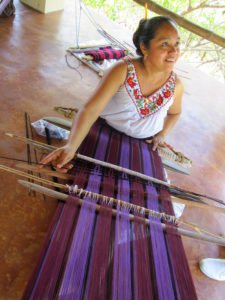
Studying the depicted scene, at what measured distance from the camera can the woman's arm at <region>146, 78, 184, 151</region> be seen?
1911 mm

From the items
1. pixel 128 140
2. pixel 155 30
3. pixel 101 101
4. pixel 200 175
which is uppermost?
pixel 155 30

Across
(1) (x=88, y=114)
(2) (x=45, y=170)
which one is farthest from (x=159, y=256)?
(1) (x=88, y=114)

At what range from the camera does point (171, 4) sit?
27.2ft

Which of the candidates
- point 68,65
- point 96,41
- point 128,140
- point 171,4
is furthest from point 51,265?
point 171,4

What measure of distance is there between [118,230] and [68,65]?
304 centimetres

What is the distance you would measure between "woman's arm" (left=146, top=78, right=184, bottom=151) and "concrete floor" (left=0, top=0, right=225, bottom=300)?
51 cm

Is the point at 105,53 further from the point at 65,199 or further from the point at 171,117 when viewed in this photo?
the point at 65,199

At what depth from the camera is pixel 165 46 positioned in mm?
1525

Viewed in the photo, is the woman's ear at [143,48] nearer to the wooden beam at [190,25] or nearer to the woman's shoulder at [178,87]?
the woman's shoulder at [178,87]

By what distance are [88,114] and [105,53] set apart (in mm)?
3004

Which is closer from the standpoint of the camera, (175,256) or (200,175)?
(175,256)

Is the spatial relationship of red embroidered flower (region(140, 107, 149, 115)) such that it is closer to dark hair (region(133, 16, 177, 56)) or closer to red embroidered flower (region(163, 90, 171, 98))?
red embroidered flower (region(163, 90, 171, 98))

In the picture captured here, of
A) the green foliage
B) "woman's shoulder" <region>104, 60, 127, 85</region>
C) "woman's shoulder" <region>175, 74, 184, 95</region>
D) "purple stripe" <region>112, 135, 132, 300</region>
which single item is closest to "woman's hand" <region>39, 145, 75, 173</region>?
"purple stripe" <region>112, 135, 132, 300</region>

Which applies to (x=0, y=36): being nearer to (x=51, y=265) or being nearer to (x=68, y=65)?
(x=68, y=65)
